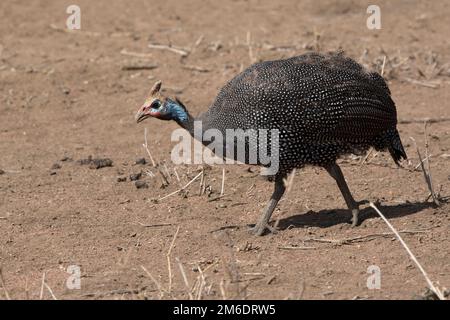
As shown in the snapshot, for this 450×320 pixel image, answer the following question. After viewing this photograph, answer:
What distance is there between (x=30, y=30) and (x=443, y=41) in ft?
15.3

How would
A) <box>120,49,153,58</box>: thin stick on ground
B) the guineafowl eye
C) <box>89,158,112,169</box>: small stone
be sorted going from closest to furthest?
the guineafowl eye, <box>89,158,112,169</box>: small stone, <box>120,49,153,58</box>: thin stick on ground

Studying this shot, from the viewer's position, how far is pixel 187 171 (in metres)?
7.10

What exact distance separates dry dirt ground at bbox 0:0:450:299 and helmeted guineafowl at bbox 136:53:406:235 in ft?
1.70

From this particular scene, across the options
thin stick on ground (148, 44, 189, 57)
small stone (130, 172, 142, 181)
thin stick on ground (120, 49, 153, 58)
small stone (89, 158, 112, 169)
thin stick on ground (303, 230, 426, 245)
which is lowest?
thin stick on ground (303, 230, 426, 245)

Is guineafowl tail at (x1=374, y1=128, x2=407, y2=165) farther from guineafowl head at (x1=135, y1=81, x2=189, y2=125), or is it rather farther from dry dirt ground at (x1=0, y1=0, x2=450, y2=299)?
guineafowl head at (x1=135, y1=81, x2=189, y2=125)

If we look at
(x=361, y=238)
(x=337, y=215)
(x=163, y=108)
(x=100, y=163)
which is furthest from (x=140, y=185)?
(x=361, y=238)

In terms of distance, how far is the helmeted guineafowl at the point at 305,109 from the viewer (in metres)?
5.66

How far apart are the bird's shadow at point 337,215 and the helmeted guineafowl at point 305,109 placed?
19cm

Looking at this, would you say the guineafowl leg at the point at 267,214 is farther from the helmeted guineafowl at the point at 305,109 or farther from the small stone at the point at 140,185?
the small stone at the point at 140,185

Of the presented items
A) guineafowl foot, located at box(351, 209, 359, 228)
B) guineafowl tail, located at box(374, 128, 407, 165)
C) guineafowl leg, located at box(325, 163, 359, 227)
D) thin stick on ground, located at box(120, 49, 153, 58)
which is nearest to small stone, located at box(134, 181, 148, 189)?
guineafowl leg, located at box(325, 163, 359, 227)

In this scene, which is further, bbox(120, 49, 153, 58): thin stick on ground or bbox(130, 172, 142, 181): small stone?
bbox(120, 49, 153, 58): thin stick on ground

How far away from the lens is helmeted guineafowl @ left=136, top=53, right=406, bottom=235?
18.6 ft
